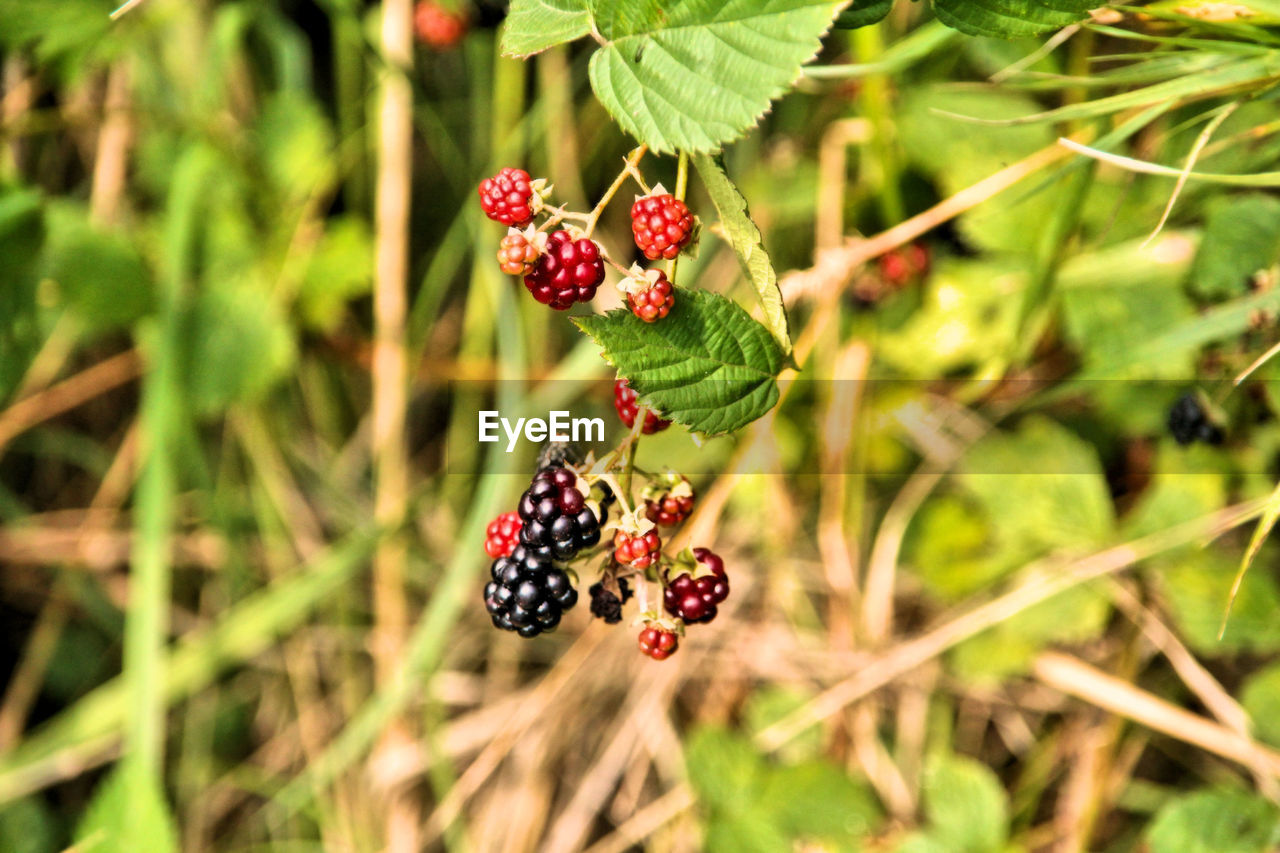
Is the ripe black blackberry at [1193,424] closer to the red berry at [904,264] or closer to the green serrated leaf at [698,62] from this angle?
the red berry at [904,264]

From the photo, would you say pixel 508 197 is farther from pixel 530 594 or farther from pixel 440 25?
pixel 440 25

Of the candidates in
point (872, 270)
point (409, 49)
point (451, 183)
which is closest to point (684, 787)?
point (872, 270)

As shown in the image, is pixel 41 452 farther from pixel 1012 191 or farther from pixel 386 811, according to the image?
pixel 1012 191

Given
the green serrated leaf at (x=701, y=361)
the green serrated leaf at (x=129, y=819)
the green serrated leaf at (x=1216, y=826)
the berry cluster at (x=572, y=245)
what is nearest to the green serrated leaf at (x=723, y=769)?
the green serrated leaf at (x=1216, y=826)

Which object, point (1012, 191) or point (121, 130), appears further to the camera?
point (121, 130)

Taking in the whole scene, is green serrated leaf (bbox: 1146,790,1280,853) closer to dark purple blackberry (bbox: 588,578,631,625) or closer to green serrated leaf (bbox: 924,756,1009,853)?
green serrated leaf (bbox: 924,756,1009,853)

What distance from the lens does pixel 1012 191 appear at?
1.71 m

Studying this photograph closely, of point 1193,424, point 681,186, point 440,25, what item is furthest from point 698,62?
point 440,25

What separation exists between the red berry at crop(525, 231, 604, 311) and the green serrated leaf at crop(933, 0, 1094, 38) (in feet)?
1.34

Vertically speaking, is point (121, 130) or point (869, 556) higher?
point (121, 130)

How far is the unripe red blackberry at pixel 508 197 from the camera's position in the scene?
88cm

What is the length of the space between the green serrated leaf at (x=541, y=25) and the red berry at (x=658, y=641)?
1.91 feet

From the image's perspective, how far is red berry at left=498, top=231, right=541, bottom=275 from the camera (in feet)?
2.80

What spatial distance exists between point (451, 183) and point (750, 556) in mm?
1355
